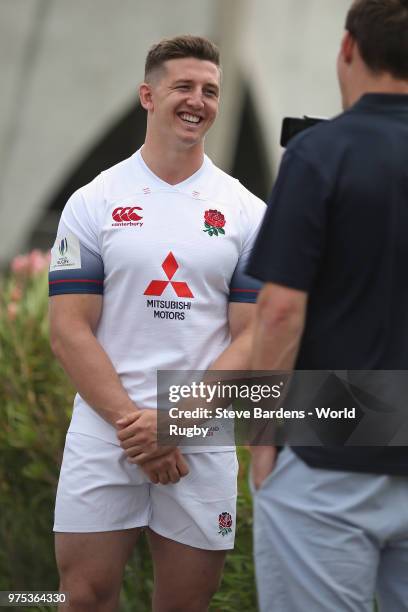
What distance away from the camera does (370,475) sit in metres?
2.55

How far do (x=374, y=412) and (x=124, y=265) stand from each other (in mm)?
1129

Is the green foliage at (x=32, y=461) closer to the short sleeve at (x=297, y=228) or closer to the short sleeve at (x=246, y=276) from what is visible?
the short sleeve at (x=246, y=276)

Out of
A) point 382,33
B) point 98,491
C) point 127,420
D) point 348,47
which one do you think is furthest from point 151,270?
point 382,33

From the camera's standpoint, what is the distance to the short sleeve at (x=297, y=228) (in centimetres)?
253

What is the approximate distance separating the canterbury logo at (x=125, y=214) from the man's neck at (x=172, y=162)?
0.60 ft

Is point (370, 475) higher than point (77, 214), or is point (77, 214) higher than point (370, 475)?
point (77, 214)

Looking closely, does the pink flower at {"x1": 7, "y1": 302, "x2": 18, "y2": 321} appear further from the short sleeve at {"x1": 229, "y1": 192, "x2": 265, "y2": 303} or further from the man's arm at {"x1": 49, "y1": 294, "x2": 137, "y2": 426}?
the short sleeve at {"x1": 229, "y1": 192, "x2": 265, "y2": 303}

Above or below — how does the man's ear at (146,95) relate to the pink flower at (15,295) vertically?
above

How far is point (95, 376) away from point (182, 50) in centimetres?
110

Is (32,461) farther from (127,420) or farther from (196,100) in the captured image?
(196,100)

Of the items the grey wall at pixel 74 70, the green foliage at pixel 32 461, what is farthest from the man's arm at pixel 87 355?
the grey wall at pixel 74 70

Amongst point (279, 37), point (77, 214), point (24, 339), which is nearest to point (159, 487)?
point (77, 214)

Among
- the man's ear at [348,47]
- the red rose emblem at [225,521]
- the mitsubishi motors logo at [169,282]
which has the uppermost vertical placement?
the man's ear at [348,47]

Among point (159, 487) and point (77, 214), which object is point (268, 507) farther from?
point (77, 214)
